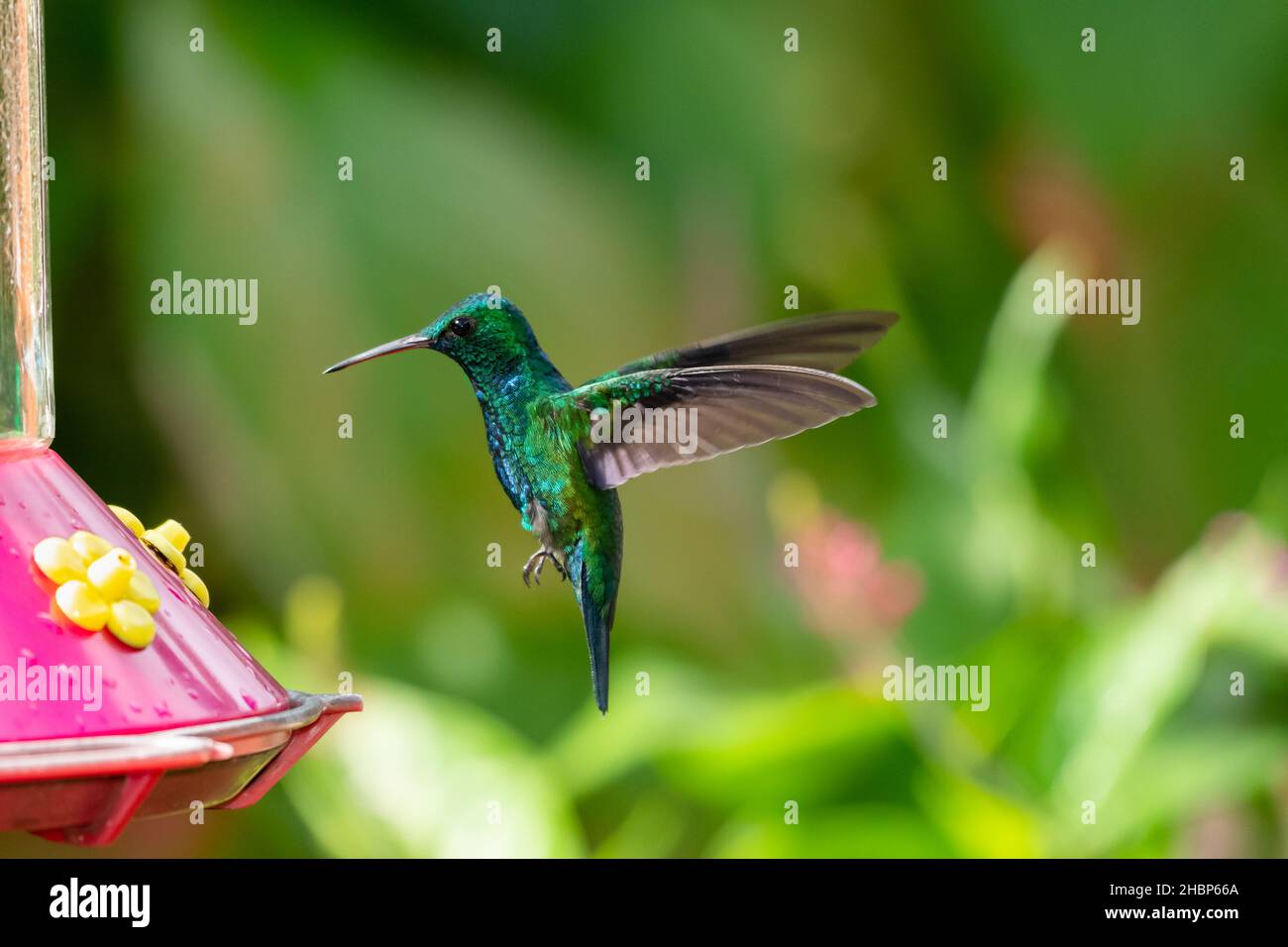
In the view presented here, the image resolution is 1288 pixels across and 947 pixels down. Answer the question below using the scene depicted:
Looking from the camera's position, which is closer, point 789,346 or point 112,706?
point 112,706

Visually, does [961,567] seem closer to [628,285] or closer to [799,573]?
[799,573]

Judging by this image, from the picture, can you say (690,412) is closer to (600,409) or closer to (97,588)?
(600,409)

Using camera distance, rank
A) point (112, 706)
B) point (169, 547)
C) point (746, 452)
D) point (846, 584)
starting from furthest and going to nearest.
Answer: point (746, 452) → point (846, 584) → point (169, 547) → point (112, 706)

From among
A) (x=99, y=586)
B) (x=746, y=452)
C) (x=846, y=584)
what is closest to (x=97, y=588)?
(x=99, y=586)

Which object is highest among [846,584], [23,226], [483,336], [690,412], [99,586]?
[23,226]

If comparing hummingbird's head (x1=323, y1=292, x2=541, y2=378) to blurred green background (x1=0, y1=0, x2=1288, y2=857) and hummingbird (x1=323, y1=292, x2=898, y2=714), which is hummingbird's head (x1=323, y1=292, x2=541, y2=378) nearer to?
hummingbird (x1=323, y1=292, x2=898, y2=714)

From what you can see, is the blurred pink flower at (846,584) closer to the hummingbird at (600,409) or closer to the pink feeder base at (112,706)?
the hummingbird at (600,409)
